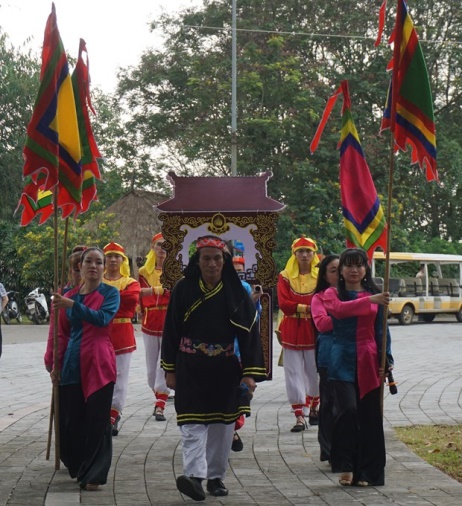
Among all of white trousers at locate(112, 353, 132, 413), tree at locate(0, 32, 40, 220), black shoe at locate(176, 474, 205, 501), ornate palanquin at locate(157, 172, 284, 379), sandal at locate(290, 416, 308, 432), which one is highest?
tree at locate(0, 32, 40, 220)

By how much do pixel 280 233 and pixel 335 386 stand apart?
30.3m

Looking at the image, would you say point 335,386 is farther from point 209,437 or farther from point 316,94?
point 316,94

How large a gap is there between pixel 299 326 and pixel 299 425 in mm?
1158

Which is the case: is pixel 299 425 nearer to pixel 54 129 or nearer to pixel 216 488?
pixel 216 488

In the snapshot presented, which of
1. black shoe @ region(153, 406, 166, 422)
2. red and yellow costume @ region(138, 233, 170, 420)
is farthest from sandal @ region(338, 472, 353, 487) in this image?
red and yellow costume @ region(138, 233, 170, 420)

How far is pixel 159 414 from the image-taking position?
1189 centimetres

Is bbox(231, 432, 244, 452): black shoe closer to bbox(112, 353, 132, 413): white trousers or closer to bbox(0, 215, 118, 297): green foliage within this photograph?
bbox(112, 353, 132, 413): white trousers

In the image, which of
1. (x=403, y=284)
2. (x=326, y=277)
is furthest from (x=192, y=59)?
(x=326, y=277)

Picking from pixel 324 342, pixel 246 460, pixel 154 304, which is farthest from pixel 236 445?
pixel 154 304

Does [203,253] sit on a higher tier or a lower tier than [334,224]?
lower

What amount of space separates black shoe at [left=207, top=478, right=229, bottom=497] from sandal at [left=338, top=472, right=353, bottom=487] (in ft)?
2.92

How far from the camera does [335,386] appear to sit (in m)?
8.40

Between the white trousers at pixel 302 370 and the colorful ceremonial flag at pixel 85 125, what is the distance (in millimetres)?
2980

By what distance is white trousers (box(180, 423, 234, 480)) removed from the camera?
767cm
